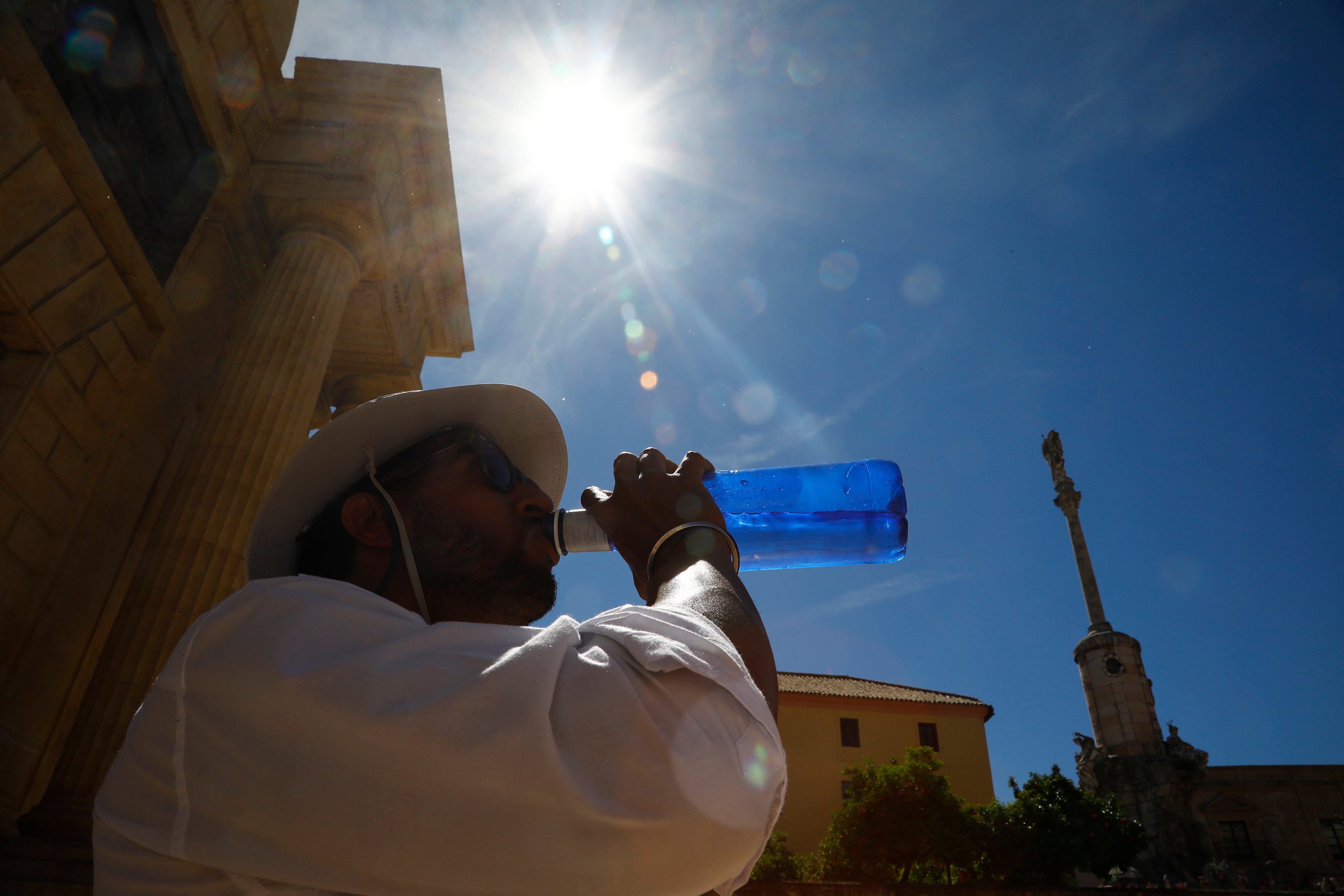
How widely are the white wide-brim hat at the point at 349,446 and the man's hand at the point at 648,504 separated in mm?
740

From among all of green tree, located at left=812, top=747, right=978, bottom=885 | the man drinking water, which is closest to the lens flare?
the man drinking water

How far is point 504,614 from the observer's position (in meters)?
1.90

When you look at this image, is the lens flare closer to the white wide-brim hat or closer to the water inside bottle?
the white wide-brim hat

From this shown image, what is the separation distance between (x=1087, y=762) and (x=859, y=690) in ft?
35.2

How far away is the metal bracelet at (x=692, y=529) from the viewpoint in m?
1.58

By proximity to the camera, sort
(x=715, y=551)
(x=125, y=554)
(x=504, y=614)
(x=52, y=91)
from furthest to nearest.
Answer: (x=125, y=554)
(x=52, y=91)
(x=504, y=614)
(x=715, y=551)

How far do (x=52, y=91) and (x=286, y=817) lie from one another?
6310mm

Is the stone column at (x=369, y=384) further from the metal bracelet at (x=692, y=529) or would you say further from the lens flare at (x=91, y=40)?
the metal bracelet at (x=692, y=529)

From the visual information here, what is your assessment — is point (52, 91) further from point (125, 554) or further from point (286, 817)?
point (286, 817)

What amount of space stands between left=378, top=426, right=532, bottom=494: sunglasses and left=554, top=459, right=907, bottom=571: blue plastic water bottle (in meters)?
1.36

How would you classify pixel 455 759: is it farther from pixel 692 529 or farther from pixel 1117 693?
pixel 1117 693

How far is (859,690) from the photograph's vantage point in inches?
1411

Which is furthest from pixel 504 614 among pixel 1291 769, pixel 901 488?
pixel 1291 769

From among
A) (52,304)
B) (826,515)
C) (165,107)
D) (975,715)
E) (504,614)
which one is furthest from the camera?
(975,715)
